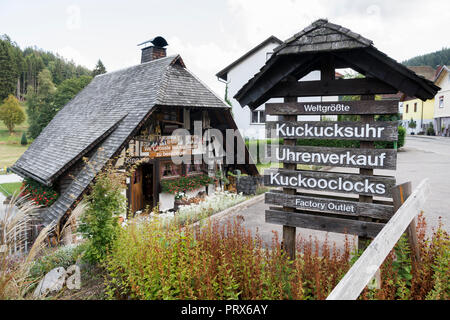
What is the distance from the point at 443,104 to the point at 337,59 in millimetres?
44523

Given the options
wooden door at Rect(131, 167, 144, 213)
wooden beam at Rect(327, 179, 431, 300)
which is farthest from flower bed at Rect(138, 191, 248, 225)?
wooden beam at Rect(327, 179, 431, 300)

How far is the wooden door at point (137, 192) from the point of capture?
39.3ft

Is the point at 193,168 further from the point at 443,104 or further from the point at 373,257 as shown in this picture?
the point at 443,104

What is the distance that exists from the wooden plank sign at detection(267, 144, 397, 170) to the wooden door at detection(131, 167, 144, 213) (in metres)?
8.23

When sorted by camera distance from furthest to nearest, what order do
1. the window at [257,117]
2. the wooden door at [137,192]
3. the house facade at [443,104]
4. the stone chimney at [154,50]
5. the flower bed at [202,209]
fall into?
the house facade at [443,104], the window at [257,117], the stone chimney at [154,50], the wooden door at [137,192], the flower bed at [202,209]

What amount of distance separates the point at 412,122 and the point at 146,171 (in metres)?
47.1

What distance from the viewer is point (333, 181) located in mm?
4695

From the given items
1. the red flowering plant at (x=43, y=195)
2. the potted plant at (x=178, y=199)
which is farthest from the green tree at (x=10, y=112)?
the potted plant at (x=178, y=199)

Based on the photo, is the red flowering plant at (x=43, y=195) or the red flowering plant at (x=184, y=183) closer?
the red flowering plant at (x=43, y=195)

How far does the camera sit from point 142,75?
564 inches

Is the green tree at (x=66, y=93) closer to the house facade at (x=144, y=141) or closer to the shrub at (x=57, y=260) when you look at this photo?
the house facade at (x=144, y=141)

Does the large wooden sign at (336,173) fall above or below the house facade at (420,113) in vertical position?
below

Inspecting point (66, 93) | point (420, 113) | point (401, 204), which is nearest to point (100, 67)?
point (66, 93)

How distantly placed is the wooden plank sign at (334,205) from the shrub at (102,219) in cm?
260
